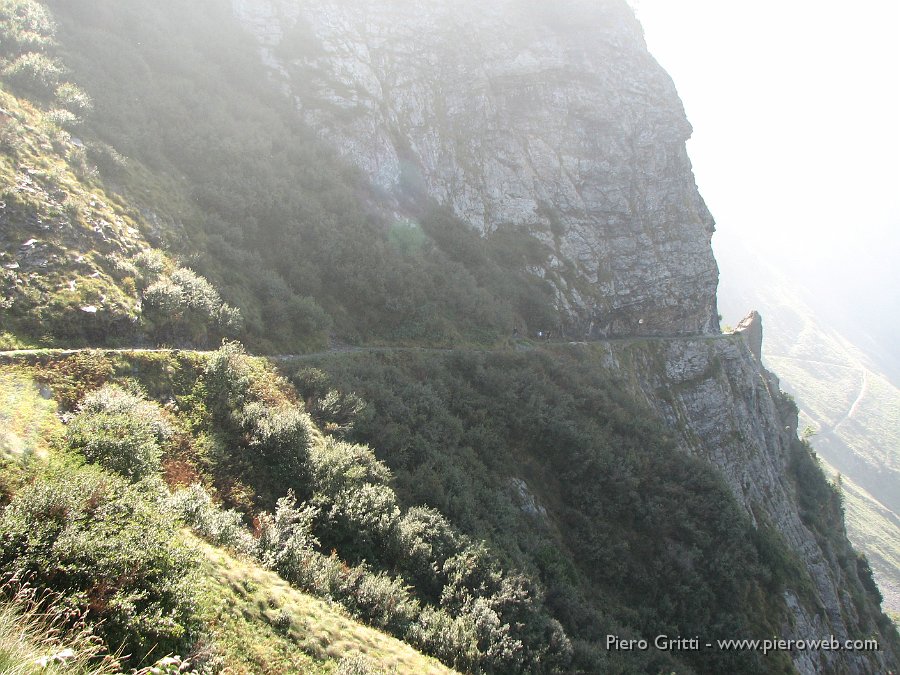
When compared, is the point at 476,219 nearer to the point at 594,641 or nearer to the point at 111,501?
the point at 594,641

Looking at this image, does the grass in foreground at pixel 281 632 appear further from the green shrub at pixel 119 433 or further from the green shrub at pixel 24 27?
the green shrub at pixel 24 27

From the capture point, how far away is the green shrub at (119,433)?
9.52 metres

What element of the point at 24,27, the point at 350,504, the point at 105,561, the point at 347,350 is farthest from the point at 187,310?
the point at 24,27

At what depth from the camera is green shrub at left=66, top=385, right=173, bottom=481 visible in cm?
952

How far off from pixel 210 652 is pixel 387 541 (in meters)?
6.89

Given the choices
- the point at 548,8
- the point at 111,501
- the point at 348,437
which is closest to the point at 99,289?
the point at 348,437

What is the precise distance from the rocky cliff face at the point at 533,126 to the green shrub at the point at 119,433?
3046cm

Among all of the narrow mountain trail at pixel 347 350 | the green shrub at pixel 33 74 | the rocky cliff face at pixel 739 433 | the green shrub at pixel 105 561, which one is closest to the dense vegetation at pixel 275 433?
the green shrub at pixel 105 561

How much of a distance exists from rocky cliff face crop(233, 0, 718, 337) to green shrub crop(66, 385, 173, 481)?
99.9ft

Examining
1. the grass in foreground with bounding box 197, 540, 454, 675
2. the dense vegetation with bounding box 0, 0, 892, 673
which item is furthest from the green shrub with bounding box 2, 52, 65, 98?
the grass in foreground with bounding box 197, 540, 454, 675

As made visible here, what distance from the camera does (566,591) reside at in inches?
634

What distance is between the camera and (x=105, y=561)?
6.27 metres

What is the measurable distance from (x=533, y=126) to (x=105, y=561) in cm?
5375

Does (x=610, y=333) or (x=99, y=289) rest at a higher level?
(x=610, y=333)
